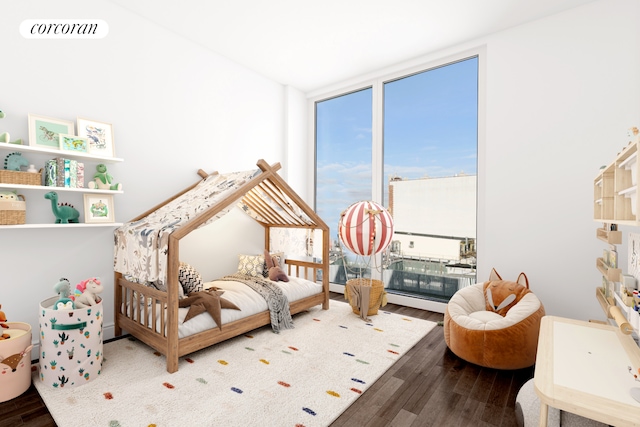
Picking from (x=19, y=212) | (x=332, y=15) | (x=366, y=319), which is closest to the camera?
(x=19, y=212)

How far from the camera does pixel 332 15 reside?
3.30 meters

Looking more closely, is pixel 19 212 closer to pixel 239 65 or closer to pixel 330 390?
pixel 330 390

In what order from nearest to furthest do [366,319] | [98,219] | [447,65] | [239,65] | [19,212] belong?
[19,212], [98,219], [366,319], [447,65], [239,65]

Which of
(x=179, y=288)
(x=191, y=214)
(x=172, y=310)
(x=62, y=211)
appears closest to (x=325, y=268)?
(x=179, y=288)

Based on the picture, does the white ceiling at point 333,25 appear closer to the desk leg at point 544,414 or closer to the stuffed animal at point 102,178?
the stuffed animal at point 102,178

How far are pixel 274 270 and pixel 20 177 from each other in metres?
2.47

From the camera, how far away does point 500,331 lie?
255 centimetres

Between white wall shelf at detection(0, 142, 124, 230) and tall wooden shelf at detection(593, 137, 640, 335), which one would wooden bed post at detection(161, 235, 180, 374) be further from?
tall wooden shelf at detection(593, 137, 640, 335)

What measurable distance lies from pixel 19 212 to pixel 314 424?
2666 mm

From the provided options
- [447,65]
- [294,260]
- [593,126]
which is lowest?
[294,260]

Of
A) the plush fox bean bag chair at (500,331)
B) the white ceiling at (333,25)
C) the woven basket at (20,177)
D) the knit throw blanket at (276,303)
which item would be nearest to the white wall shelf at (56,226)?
the woven basket at (20,177)

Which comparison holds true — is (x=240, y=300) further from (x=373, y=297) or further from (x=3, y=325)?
(x=3, y=325)

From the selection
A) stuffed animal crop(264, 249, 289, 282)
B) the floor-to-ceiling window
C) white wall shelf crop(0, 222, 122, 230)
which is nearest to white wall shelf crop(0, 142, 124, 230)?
white wall shelf crop(0, 222, 122, 230)

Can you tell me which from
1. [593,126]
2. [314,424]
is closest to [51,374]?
[314,424]
